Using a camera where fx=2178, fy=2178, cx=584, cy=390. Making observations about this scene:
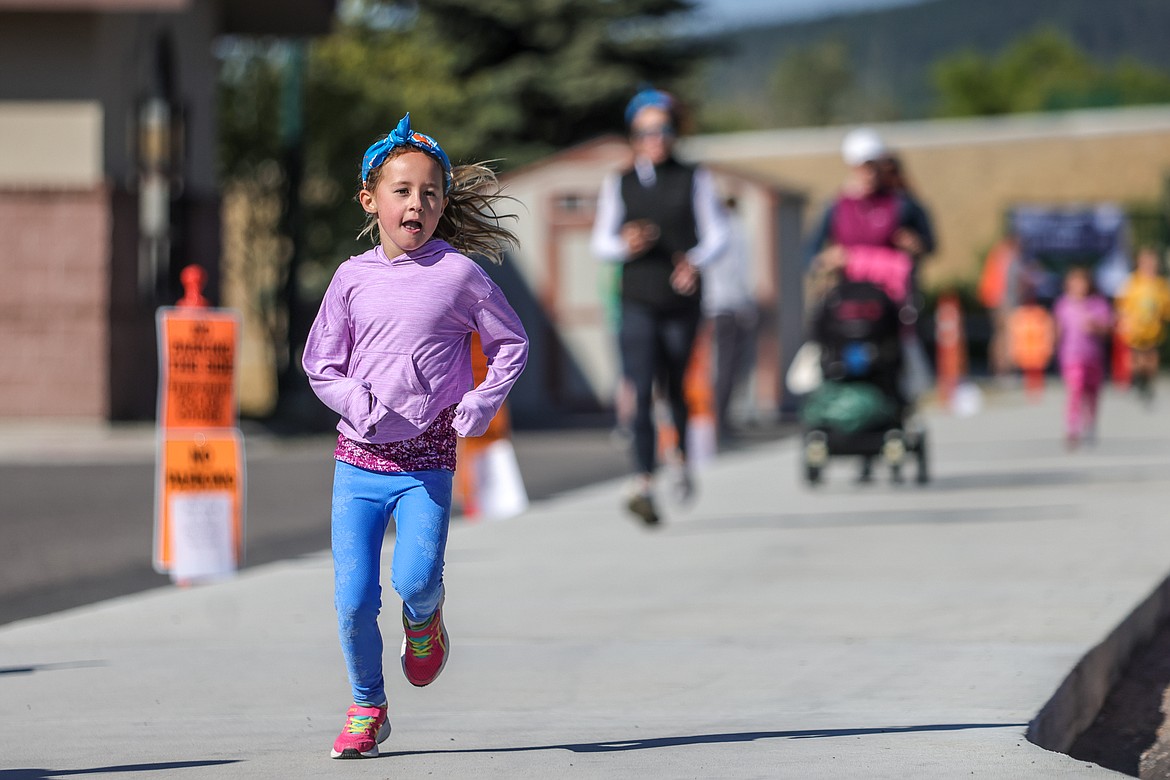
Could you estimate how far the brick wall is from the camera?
20.8 meters

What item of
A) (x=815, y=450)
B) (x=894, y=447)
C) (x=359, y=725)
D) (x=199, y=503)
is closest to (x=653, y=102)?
(x=815, y=450)

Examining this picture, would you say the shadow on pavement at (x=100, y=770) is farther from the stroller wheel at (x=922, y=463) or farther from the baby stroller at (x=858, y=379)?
the stroller wheel at (x=922, y=463)

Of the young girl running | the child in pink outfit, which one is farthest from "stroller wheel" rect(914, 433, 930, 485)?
the young girl running

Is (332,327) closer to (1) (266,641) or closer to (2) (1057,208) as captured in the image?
(1) (266,641)

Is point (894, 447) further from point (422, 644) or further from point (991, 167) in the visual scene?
point (991, 167)

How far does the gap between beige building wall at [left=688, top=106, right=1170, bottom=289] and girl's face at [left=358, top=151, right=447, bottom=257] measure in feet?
147

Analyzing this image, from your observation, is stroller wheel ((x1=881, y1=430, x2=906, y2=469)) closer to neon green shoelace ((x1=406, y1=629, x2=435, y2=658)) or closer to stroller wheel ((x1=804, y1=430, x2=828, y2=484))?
stroller wheel ((x1=804, y1=430, x2=828, y2=484))

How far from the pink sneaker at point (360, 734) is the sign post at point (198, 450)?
11.9 feet

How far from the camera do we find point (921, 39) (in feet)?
640

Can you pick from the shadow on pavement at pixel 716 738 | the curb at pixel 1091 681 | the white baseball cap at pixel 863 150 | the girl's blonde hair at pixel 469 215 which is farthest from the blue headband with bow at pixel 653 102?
the shadow on pavement at pixel 716 738

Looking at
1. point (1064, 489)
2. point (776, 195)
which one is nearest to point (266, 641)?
point (1064, 489)

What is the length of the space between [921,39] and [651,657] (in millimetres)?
193457

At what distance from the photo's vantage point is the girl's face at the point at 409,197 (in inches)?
198

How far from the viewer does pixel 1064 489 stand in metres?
12.9
